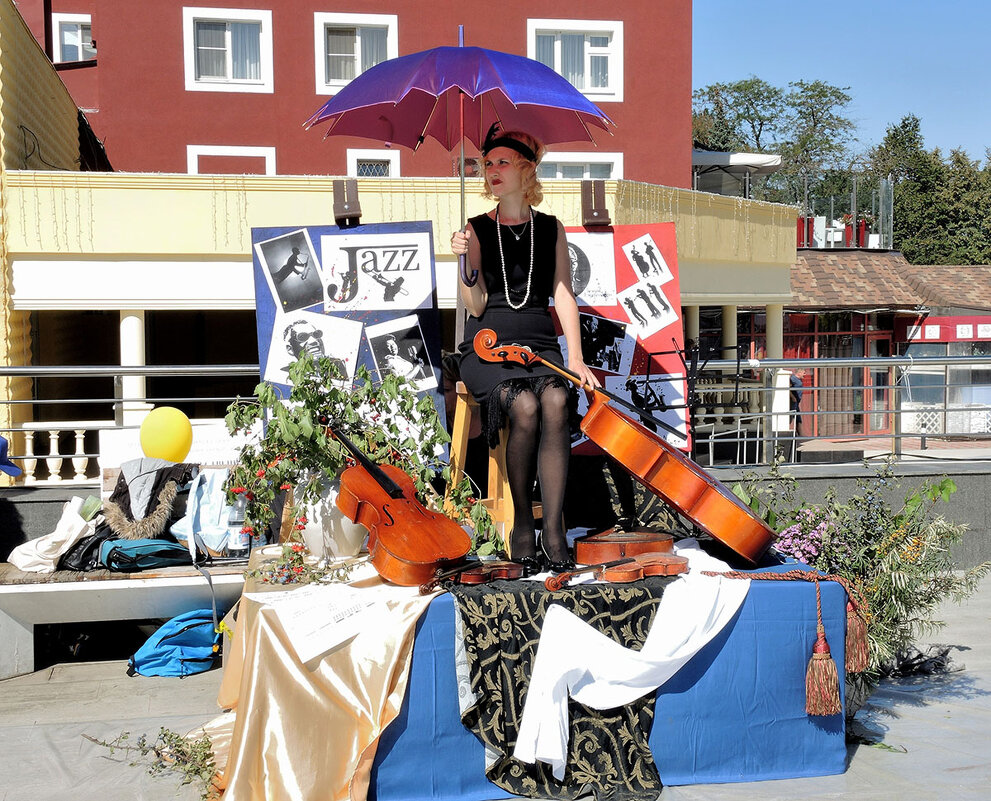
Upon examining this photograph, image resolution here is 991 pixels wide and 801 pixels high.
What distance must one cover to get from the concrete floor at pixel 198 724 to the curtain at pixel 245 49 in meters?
15.4

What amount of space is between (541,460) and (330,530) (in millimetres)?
908

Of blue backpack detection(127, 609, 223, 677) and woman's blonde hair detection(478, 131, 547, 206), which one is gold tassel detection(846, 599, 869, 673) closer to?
woman's blonde hair detection(478, 131, 547, 206)

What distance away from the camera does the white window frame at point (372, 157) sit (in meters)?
18.9

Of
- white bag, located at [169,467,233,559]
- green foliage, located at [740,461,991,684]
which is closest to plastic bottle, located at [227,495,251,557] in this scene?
white bag, located at [169,467,233,559]

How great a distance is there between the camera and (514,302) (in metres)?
4.42

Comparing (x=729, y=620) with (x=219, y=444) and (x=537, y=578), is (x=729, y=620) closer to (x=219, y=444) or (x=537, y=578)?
(x=537, y=578)

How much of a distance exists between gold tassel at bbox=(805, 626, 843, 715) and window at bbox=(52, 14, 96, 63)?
68.0 ft

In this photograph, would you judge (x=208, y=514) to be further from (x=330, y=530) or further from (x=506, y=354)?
(x=506, y=354)

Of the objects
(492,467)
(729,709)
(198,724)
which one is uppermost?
(492,467)

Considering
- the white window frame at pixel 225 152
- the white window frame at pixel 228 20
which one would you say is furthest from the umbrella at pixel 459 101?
the white window frame at pixel 228 20

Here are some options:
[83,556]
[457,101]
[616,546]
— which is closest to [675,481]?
[616,546]

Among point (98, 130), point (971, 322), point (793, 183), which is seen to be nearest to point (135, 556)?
point (98, 130)

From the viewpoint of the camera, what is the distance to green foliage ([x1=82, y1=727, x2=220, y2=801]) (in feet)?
12.5

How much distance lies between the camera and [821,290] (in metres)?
23.5
